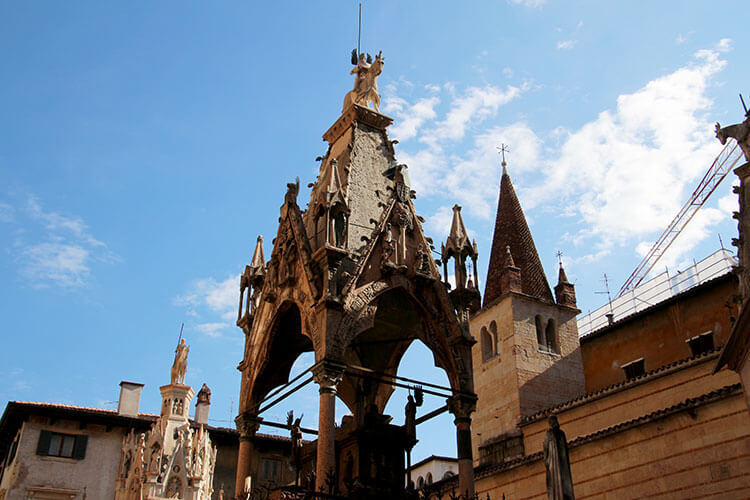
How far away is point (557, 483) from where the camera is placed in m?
12.0

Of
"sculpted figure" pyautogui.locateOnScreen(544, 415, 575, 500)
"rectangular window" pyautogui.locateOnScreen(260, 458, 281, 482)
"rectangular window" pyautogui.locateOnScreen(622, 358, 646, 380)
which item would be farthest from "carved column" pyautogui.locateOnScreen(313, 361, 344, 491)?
"rectangular window" pyautogui.locateOnScreen(622, 358, 646, 380)

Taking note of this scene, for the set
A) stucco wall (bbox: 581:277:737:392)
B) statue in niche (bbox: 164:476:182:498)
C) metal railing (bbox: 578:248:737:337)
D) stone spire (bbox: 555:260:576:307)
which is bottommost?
statue in niche (bbox: 164:476:182:498)

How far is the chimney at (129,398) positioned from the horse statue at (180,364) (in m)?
9.52

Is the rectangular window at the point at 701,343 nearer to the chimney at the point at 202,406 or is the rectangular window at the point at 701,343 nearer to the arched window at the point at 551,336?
the arched window at the point at 551,336

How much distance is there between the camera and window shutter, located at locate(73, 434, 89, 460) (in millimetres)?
31703

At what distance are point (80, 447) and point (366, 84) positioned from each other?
23340mm

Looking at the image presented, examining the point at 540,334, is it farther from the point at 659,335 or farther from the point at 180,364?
the point at 180,364

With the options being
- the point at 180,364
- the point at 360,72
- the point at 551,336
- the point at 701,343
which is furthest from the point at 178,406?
the point at 701,343

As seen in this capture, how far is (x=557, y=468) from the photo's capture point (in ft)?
39.6

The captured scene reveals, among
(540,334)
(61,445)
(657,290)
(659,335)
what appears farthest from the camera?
(657,290)

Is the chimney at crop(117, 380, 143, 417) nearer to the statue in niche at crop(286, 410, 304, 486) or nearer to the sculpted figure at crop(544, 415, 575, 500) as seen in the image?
the statue in niche at crop(286, 410, 304, 486)

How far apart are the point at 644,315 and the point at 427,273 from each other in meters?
24.4

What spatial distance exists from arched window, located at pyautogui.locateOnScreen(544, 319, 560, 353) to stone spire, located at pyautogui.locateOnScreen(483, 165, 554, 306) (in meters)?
1.24

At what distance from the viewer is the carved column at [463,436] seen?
1163cm
